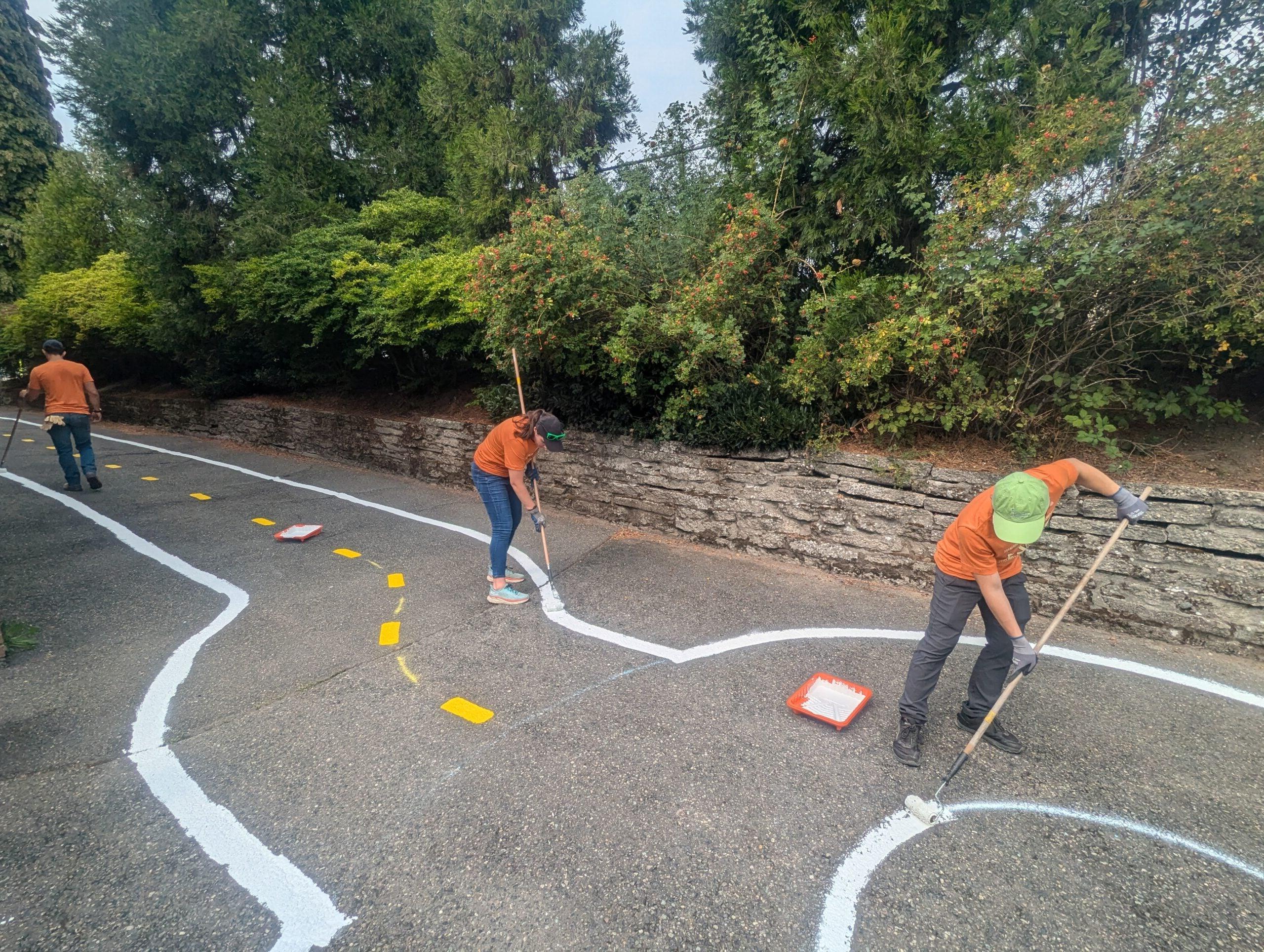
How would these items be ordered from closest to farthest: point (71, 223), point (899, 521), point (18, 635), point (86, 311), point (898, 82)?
point (18, 635) < point (899, 521) < point (898, 82) < point (86, 311) < point (71, 223)

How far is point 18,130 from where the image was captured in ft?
64.7

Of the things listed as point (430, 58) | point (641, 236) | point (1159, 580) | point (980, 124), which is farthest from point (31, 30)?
point (1159, 580)

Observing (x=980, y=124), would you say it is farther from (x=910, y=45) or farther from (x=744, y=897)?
(x=744, y=897)

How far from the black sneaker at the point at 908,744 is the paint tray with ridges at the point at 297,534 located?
21.0 feet

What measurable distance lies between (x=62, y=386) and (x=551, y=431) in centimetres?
796

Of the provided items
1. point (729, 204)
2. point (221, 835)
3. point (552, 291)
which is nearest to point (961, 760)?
point (221, 835)

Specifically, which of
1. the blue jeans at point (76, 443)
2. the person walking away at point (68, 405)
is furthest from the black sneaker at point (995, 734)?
the blue jeans at point (76, 443)

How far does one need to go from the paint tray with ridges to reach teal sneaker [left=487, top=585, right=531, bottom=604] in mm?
2929

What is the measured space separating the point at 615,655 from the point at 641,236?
539cm

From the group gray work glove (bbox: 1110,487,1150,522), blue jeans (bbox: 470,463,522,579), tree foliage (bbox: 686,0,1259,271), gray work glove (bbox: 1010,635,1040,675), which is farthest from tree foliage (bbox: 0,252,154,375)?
gray work glove (bbox: 1110,487,1150,522)

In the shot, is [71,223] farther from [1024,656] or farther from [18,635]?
[1024,656]

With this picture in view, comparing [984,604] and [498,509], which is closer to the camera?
[984,604]

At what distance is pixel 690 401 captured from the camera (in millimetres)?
6684

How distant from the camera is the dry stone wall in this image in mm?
4238
